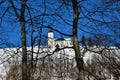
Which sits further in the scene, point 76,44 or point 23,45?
point 23,45

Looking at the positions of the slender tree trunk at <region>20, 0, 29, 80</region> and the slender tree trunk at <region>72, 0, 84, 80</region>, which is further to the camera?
the slender tree trunk at <region>20, 0, 29, 80</region>

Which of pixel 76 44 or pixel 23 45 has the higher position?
pixel 23 45

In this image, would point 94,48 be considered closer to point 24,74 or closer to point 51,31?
point 51,31

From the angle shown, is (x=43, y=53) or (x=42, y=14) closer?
(x=42, y=14)

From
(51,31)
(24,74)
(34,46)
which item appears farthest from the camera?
(34,46)

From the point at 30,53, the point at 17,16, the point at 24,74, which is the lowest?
the point at 24,74

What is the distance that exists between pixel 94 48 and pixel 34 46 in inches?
85.7

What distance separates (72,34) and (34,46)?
2002 mm

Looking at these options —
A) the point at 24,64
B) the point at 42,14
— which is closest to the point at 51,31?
the point at 42,14

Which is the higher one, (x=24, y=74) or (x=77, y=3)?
(x=77, y=3)

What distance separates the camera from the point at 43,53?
12109 mm

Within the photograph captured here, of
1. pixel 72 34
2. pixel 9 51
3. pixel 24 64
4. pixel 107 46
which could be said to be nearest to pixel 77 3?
pixel 72 34

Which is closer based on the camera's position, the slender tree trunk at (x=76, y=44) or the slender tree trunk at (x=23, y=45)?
the slender tree trunk at (x=76, y=44)

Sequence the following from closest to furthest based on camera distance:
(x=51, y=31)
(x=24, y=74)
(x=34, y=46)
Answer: (x=24, y=74)
(x=51, y=31)
(x=34, y=46)
